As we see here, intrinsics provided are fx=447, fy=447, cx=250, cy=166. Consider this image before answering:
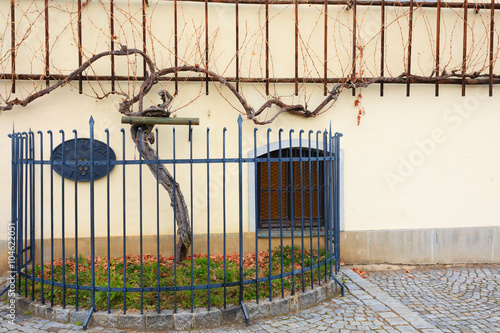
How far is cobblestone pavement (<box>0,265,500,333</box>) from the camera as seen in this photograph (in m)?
4.56

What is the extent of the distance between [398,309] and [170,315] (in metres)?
2.56

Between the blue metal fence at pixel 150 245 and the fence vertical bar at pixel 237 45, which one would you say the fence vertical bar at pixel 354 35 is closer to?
the blue metal fence at pixel 150 245

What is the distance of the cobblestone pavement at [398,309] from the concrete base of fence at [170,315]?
9cm

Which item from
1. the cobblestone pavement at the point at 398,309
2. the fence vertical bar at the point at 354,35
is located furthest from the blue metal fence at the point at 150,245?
the fence vertical bar at the point at 354,35

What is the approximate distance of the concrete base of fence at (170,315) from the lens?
447 centimetres

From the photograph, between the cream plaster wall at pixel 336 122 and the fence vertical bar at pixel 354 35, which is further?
the fence vertical bar at pixel 354 35

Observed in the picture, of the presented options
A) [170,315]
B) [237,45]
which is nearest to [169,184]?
[170,315]

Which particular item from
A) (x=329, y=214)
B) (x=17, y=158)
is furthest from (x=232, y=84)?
(x=17, y=158)

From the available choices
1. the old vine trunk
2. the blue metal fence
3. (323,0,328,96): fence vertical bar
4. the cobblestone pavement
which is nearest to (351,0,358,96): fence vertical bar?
(323,0,328,96): fence vertical bar

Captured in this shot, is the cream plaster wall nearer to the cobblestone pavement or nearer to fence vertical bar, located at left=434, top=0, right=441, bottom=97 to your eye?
fence vertical bar, located at left=434, top=0, right=441, bottom=97

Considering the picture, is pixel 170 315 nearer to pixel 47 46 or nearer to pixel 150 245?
pixel 150 245

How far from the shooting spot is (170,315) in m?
4.49

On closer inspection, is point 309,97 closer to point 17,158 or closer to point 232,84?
point 232,84

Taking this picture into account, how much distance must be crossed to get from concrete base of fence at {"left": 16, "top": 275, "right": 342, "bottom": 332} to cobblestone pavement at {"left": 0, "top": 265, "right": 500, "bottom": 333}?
9 cm
